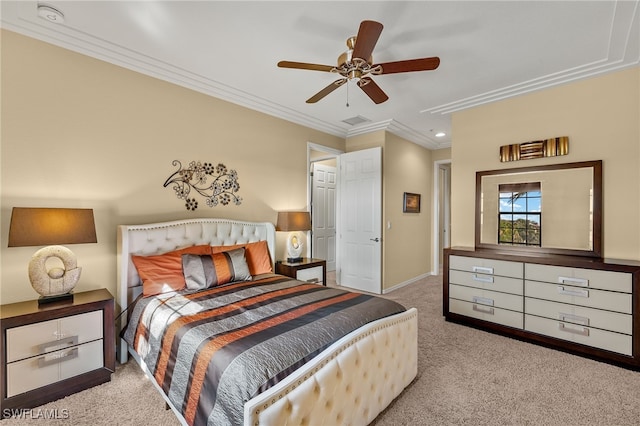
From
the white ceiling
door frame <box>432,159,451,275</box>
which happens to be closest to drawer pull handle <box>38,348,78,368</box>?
the white ceiling

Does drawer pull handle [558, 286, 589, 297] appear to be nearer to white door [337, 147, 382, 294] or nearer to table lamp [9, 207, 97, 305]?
white door [337, 147, 382, 294]

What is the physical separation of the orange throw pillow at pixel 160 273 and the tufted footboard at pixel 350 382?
5.44ft

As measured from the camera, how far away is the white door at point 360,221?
458 centimetres

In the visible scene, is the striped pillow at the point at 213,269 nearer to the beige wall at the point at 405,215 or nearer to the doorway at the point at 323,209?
the beige wall at the point at 405,215

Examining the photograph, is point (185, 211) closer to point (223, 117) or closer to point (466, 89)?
point (223, 117)

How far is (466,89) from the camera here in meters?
3.36

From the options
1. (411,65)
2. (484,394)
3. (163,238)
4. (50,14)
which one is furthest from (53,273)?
(484,394)

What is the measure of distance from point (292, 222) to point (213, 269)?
142 cm

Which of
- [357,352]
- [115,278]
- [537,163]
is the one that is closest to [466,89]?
[537,163]

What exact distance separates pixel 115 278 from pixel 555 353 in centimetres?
422

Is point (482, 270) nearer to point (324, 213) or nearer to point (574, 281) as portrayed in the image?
point (574, 281)

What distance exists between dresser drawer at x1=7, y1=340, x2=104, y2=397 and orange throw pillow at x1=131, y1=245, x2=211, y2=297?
0.52 metres

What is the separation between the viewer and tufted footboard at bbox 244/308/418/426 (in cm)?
122

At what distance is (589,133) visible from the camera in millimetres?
2963
